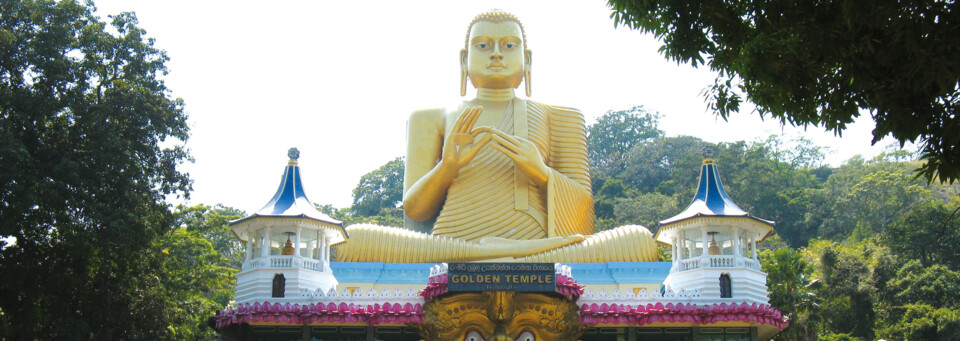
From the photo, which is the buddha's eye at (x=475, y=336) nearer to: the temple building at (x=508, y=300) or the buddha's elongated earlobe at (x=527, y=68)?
the temple building at (x=508, y=300)

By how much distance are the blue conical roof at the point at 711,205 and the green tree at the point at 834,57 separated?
8.37 m

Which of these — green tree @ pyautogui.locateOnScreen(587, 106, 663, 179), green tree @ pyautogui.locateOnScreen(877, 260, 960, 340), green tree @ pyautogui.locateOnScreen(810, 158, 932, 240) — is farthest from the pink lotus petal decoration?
green tree @ pyautogui.locateOnScreen(587, 106, 663, 179)

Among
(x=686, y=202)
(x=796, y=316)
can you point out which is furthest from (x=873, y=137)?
(x=686, y=202)

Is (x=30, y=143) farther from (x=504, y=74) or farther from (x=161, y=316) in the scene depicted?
(x=504, y=74)

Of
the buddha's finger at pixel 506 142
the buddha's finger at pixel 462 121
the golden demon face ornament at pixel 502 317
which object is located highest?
the buddha's finger at pixel 462 121

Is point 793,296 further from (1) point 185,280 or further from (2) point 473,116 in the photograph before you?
(1) point 185,280

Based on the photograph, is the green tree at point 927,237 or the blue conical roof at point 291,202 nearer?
the blue conical roof at point 291,202

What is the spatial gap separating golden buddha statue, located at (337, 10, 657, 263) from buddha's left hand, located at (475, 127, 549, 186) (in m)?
0.02

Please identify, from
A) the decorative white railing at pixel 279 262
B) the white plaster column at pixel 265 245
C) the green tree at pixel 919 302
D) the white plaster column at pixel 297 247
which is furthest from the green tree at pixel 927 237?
the white plaster column at pixel 265 245

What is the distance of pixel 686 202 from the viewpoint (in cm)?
4422

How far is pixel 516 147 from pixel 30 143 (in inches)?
329

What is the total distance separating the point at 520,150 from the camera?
18609mm

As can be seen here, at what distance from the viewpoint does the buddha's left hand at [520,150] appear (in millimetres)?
18594

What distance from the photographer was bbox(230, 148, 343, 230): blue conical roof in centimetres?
1670
